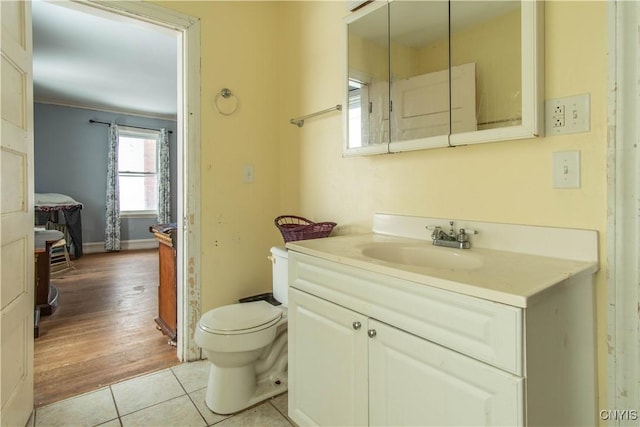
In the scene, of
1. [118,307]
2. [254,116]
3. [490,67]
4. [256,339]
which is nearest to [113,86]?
[118,307]

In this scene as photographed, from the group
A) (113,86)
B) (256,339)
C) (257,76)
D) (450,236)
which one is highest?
(113,86)

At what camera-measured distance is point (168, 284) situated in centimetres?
223

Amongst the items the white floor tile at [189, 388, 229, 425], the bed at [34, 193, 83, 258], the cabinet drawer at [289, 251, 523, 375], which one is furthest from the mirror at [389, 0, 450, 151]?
the bed at [34, 193, 83, 258]

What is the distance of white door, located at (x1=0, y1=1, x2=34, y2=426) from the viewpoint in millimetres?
1245

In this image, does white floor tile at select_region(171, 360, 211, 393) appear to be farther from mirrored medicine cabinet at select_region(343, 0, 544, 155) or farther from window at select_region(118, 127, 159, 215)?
window at select_region(118, 127, 159, 215)

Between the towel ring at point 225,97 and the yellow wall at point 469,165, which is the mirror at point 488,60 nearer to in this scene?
the yellow wall at point 469,165

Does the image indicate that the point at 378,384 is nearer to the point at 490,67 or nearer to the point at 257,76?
the point at 490,67

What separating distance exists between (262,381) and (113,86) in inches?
167

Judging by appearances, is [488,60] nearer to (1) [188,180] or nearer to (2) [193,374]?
(1) [188,180]

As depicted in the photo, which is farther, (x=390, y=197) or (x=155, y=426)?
(x=390, y=197)

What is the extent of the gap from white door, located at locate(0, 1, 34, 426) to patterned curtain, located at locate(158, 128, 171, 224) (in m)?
4.44

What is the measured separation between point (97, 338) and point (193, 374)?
95 centimetres

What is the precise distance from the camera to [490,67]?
1222 millimetres

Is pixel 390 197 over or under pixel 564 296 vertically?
over
